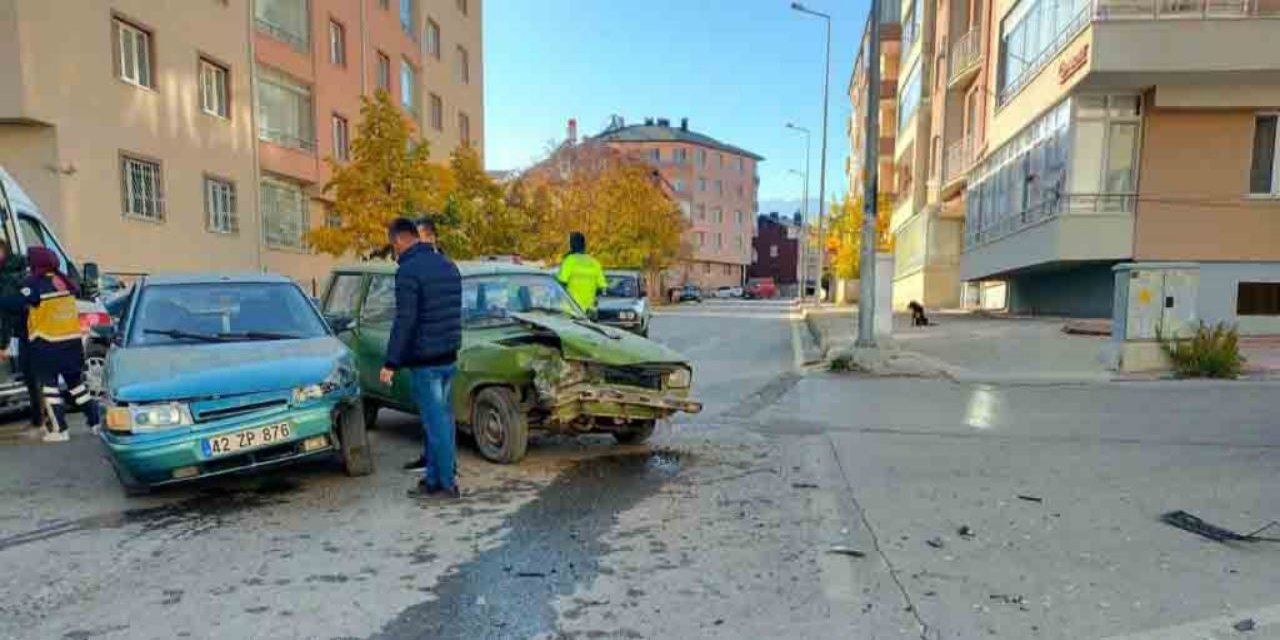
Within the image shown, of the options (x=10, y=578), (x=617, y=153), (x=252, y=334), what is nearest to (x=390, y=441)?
(x=252, y=334)

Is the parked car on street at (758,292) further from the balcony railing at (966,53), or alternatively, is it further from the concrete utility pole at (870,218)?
the concrete utility pole at (870,218)

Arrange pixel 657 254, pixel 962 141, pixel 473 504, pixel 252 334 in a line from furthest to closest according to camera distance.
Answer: pixel 657 254, pixel 962 141, pixel 252 334, pixel 473 504

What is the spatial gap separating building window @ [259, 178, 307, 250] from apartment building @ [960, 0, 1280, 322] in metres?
21.0

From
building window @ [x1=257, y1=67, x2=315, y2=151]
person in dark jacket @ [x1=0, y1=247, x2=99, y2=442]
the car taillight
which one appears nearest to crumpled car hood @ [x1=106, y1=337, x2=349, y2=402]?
person in dark jacket @ [x1=0, y1=247, x2=99, y2=442]

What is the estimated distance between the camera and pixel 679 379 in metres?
6.06

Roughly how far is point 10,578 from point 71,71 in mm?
15608

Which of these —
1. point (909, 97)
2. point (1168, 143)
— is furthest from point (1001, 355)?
point (909, 97)

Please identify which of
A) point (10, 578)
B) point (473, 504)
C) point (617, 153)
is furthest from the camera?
point (617, 153)

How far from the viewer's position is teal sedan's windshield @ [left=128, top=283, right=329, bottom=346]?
18.2ft

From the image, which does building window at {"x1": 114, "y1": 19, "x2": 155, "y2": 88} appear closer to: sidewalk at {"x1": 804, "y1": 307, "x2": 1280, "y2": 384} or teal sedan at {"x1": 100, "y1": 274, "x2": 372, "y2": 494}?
teal sedan at {"x1": 100, "y1": 274, "x2": 372, "y2": 494}

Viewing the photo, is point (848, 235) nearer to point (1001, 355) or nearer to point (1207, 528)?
point (1001, 355)

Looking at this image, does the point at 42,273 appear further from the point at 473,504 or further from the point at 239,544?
the point at 473,504

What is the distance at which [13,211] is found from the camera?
25.6 ft

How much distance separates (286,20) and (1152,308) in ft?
80.9
